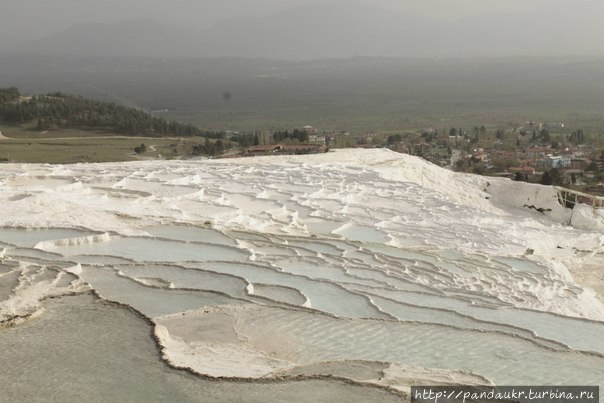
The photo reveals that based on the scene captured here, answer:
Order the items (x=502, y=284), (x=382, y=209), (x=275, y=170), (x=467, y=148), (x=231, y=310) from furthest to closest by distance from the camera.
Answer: (x=467, y=148) < (x=275, y=170) < (x=382, y=209) < (x=502, y=284) < (x=231, y=310)

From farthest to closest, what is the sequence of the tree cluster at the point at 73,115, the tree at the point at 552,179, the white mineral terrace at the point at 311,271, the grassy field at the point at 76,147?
1. the tree cluster at the point at 73,115
2. the tree at the point at 552,179
3. the grassy field at the point at 76,147
4. the white mineral terrace at the point at 311,271

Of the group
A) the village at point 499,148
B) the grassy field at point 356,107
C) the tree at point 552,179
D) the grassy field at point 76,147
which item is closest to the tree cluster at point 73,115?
the grassy field at point 76,147

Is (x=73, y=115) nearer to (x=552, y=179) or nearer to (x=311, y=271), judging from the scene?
(x=552, y=179)

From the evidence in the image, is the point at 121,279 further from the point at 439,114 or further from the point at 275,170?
the point at 439,114

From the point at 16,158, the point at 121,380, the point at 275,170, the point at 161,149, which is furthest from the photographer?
the point at 161,149

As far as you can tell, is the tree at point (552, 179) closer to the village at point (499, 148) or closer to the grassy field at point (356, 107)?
the village at point (499, 148)

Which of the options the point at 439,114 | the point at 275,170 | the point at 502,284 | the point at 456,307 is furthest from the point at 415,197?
the point at 439,114

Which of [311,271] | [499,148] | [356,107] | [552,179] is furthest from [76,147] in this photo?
[356,107]
